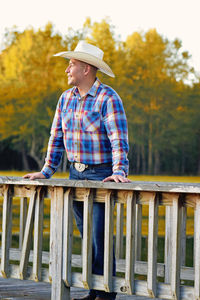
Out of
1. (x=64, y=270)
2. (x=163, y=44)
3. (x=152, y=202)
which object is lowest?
(x=64, y=270)

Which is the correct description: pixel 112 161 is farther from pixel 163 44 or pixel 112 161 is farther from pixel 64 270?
pixel 163 44

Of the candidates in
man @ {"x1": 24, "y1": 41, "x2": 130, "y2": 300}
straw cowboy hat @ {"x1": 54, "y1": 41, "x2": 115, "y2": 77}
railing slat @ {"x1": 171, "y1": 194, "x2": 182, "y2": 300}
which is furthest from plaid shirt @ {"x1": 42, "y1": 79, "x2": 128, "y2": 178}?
railing slat @ {"x1": 171, "y1": 194, "x2": 182, "y2": 300}

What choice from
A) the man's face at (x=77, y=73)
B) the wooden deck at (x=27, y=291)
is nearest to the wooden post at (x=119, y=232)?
the wooden deck at (x=27, y=291)

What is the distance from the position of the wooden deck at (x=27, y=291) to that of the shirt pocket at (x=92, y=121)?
5.13 feet

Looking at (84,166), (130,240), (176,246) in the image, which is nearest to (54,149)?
(84,166)

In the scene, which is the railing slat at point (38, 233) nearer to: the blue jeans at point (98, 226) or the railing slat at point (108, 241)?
the blue jeans at point (98, 226)

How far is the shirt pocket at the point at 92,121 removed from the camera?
4621 millimetres

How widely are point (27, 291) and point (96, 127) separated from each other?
1.78 metres

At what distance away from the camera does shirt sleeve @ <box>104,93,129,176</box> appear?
4.43 metres

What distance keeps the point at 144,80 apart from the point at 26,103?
7583 mm

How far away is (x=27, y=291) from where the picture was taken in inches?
221

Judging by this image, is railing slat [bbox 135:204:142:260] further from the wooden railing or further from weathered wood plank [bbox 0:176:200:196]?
weathered wood plank [bbox 0:176:200:196]

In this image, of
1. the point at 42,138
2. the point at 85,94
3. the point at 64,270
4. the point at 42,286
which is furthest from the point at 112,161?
the point at 42,138

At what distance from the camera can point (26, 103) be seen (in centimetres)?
4122
